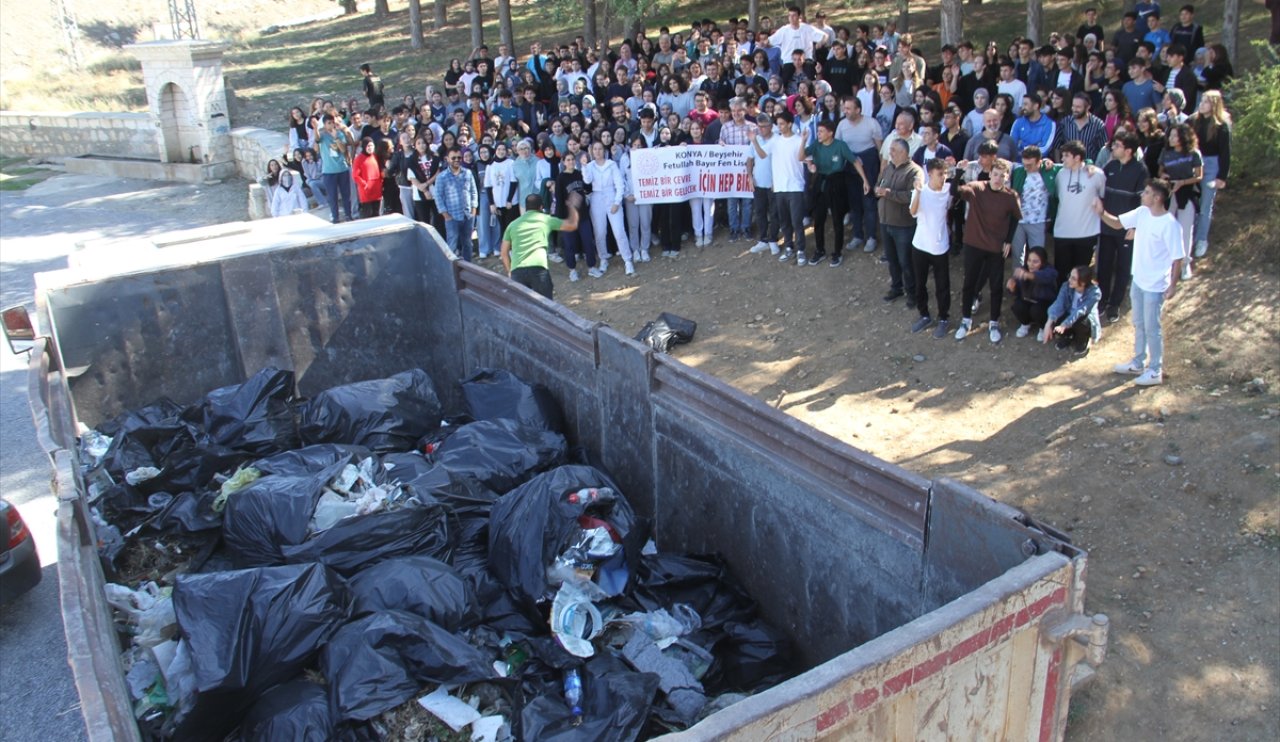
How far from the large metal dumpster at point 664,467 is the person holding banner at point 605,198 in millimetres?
5108

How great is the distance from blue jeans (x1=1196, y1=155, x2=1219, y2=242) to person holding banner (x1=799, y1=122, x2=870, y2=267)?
3020 mm

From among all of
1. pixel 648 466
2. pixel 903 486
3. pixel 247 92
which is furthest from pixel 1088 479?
pixel 247 92

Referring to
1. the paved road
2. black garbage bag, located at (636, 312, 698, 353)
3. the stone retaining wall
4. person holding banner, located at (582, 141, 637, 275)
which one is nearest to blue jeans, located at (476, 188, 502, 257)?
person holding banner, located at (582, 141, 637, 275)

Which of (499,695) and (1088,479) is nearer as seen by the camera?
(499,695)

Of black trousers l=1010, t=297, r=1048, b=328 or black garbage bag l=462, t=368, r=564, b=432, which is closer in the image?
black garbage bag l=462, t=368, r=564, b=432

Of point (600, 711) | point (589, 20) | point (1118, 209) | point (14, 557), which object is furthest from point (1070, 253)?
point (589, 20)

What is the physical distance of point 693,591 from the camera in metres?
4.66

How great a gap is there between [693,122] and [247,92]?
17818mm

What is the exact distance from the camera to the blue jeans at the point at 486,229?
44.2 feet

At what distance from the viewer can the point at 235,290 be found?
6637 mm

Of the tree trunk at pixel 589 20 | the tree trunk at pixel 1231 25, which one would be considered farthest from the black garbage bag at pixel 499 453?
the tree trunk at pixel 589 20

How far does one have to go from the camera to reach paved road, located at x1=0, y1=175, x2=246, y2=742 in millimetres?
5996

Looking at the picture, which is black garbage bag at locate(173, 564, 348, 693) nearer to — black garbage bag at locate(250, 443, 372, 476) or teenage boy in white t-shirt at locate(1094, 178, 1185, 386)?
black garbage bag at locate(250, 443, 372, 476)

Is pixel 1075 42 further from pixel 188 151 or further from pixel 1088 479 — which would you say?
pixel 188 151
